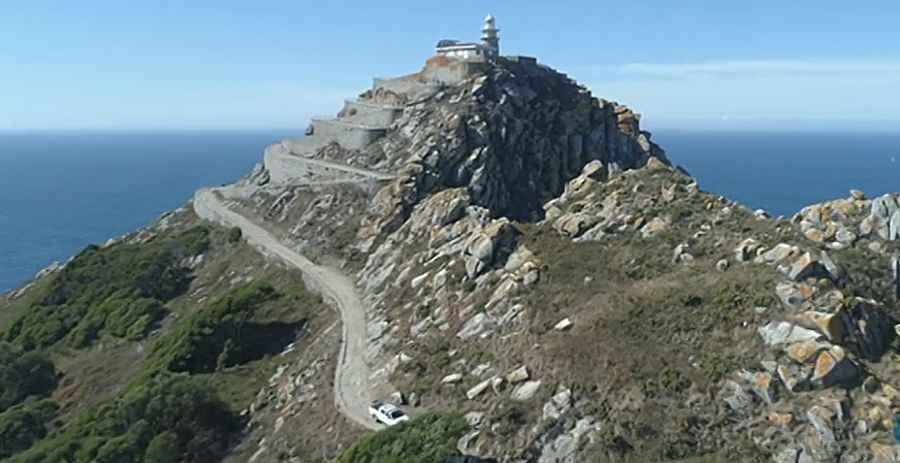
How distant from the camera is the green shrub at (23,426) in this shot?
133ft

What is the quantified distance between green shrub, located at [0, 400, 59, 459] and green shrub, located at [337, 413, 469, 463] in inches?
959

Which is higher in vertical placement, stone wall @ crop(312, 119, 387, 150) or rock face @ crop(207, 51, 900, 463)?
stone wall @ crop(312, 119, 387, 150)

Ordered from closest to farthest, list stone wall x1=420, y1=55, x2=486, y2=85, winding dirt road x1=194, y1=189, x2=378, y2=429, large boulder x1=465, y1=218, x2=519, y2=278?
winding dirt road x1=194, y1=189, x2=378, y2=429, large boulder x1=465, y1=218, x2=519, y2=278, stone wall x1=420, y1=55, x2=486, y2=85

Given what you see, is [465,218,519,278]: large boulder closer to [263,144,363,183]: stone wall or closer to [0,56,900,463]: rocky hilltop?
[0,56,900,463]: rocky hilltop

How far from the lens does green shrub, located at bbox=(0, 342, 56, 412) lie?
48.3 meters

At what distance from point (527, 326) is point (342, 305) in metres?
17.0

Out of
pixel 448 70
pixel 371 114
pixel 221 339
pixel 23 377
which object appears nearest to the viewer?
pixel 221 339

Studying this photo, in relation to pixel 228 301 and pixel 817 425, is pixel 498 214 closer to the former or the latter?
pixel 228 301

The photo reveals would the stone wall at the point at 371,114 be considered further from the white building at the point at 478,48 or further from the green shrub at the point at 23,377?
the green shrub at the point at 23,377

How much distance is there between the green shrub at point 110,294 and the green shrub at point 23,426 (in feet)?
35.5

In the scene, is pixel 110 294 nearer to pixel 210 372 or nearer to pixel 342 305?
pixel 210 372

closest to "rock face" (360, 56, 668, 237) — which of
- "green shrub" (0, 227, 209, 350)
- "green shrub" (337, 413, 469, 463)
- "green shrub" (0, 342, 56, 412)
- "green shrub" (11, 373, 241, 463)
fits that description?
"green shrub" (0, 227, 209, 350)

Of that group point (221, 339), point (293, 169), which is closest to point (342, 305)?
point (221, 339)

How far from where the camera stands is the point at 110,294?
63562 mm
